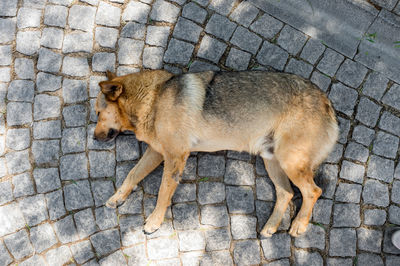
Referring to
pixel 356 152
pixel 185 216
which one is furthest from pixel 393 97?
pixel 185 216

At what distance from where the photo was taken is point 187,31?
5379 millimetres

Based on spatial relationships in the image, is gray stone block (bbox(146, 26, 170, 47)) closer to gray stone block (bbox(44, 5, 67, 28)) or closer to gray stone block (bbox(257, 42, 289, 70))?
gray stone block (bbox(44, 5, 67, 28))

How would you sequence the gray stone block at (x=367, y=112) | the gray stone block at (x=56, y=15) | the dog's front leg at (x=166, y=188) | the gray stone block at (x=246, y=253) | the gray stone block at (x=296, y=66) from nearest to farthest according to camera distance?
the dog's front leg at (x=166, y=188) → the gray stone block at (x=246, y=253) → the gray stone block at (x=367, y=112) → the gray stone block at (x=296, y=66) → the gray stone block at (x=56, y=15)

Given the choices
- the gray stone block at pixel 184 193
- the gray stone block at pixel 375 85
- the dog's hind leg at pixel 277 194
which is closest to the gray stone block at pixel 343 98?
the gray stone block at pixel 375 85

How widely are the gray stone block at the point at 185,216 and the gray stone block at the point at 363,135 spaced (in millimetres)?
2618

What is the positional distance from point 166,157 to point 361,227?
300 cm

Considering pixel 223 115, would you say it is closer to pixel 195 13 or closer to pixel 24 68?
pixel 195 13

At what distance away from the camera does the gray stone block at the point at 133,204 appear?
16.5ft

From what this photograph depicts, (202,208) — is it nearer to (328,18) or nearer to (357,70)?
(357,70)

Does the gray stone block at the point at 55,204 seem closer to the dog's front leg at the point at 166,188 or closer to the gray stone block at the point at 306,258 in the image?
the dog's front leg at the point at 166,188

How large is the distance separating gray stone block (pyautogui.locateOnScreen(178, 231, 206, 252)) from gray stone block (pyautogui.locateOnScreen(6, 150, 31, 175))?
2.53 meters

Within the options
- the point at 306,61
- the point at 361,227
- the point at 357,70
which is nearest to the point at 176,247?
the point at 361,227

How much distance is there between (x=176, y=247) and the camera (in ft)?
16.1

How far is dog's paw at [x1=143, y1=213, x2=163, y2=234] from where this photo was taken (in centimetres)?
480
